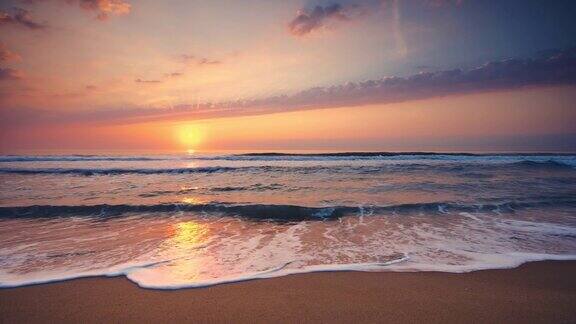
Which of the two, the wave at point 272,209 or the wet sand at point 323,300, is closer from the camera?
the wet sand at point 323,300

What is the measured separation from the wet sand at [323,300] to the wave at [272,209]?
4456 mm

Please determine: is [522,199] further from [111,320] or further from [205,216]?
[111,320]

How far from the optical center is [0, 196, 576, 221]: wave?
→ 906 cm

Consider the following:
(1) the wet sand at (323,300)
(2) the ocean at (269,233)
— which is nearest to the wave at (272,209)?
(2) the ocean at (269,233)

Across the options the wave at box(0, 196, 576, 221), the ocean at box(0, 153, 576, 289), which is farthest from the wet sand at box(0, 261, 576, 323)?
the wave at box(0, 196, 576, 221)

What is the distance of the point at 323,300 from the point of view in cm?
367

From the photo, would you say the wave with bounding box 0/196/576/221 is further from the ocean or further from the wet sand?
the wet sand

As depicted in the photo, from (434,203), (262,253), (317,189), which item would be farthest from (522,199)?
(262,253)

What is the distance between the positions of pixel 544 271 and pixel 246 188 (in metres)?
11.3

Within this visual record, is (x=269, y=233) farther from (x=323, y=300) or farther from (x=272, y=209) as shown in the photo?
(x=323, y=300)

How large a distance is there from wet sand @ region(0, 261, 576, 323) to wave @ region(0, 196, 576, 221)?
4.46 m

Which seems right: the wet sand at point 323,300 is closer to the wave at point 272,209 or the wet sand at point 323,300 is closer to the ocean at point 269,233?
the ocean at point 269,233

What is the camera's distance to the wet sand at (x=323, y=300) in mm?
3322

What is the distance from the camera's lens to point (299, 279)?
4.32m
